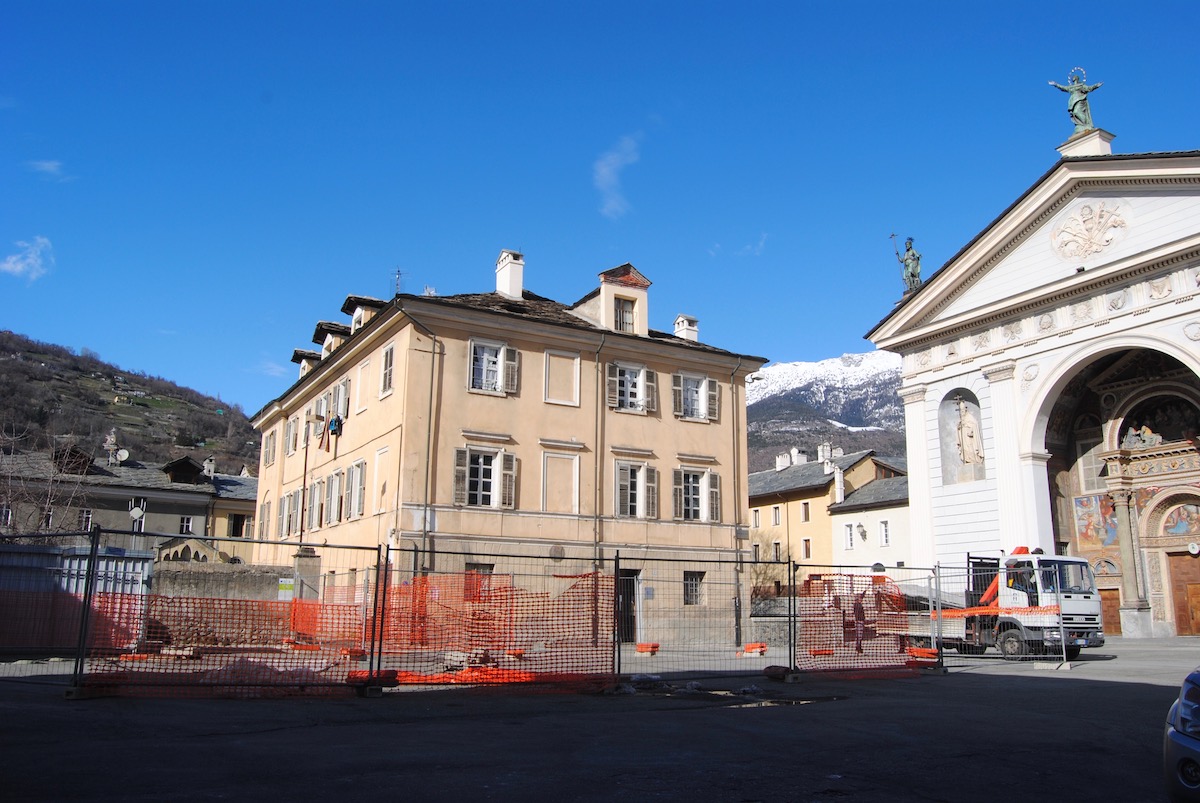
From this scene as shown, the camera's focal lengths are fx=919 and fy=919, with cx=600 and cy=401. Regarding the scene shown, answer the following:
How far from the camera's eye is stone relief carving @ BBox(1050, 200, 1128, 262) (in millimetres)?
29328

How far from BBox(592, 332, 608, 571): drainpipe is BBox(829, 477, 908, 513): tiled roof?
28.9m

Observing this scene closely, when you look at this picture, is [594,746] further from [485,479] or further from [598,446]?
[598,446]

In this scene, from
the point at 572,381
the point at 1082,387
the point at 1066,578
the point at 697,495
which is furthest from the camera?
the point at 1082,387

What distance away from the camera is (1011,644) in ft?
72.5

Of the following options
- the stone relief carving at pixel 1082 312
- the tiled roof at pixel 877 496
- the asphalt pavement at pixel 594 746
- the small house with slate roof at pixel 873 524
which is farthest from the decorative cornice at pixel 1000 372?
the tiled roof at pixel 877 496

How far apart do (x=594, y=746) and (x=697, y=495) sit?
72.6 feet

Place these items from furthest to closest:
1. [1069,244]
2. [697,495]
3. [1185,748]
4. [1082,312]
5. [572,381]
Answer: [1069,244] → [697,495] → [1082,312] → [572,381] → [1185,748]

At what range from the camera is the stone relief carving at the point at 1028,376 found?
31.5 metres

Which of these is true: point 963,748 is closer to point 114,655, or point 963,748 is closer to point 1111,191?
point 114,655

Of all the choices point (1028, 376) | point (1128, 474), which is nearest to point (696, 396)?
point (1028, 376)

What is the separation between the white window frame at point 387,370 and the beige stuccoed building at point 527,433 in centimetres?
8

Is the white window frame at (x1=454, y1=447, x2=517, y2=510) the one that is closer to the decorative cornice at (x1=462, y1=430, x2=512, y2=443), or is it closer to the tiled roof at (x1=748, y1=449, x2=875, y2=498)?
the decorative cornice at (x1=462, y1=430, x2=512, y2=443)

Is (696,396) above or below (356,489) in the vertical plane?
above

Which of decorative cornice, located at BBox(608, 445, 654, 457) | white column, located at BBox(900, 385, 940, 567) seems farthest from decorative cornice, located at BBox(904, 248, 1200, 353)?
decorative cornice, located at BBox(608, 445, 654, 457)
